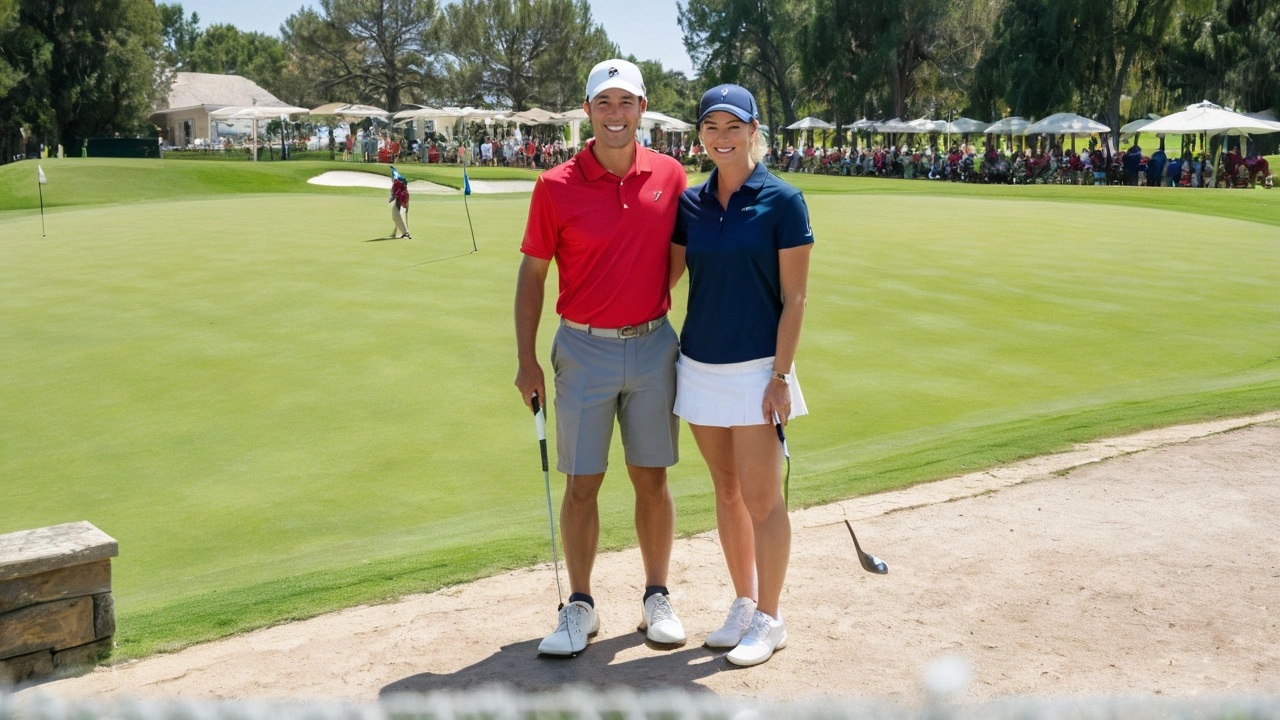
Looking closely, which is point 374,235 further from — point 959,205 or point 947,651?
point 947,651

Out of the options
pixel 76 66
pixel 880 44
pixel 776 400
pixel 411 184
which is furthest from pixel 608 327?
pixel 76 66

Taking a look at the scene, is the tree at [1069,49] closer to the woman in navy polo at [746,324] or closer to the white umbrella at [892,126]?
the white umbrella at [892,126]

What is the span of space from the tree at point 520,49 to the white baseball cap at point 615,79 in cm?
7519

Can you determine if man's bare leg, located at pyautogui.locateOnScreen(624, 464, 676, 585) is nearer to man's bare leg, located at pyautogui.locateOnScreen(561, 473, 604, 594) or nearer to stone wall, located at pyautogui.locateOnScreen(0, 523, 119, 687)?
man's bare leg, located at pyautogui.locateOnScreen(561, 473, 604, 594)

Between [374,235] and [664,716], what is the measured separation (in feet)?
60.3

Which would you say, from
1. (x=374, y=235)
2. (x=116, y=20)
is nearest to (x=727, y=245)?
(x=374, y=235)

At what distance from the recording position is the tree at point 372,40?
7788 centimetres

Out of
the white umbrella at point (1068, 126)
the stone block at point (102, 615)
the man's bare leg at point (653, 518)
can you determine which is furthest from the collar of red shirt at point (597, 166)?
the white umbrella at point (1068, 126)

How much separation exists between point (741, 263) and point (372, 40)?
3159 inches

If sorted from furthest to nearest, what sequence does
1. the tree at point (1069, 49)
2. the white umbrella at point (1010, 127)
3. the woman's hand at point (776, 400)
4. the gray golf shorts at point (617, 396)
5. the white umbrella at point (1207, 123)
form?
1. the tree at point (1069, 49)
2. the white umbrella at point (1010, 127)
3. the white umbrella at point (1207, 123)
4. the gray golf shorts at point (617, 396)
5. the woman's hand at point (776, 400)

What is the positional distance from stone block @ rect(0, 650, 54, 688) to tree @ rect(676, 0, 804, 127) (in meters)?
65.2

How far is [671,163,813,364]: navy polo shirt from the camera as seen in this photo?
13.1 feet

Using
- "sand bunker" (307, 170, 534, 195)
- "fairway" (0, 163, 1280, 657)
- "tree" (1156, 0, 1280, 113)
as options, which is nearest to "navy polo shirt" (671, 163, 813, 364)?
"fairway" (0, 163, 1280, 657)

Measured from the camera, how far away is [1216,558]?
4.78 meters
